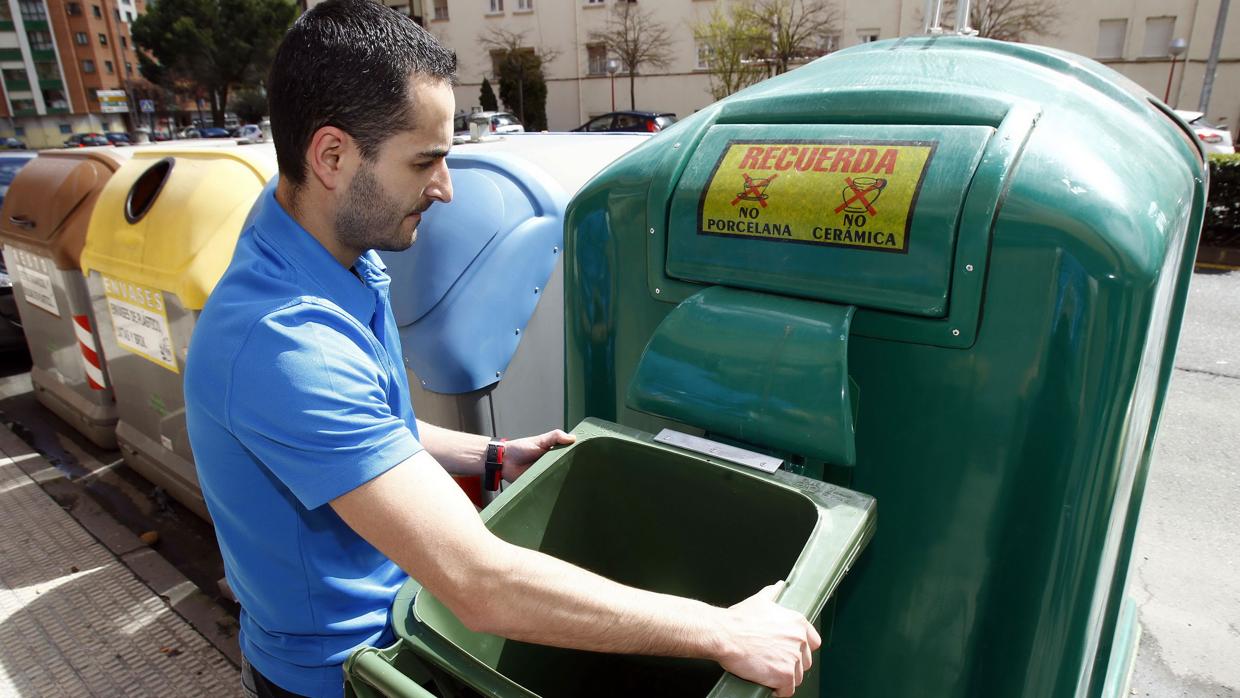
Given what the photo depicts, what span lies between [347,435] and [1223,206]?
1095 centimetres

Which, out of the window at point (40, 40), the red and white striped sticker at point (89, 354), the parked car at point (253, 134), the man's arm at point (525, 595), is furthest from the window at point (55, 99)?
the man's arm at point (525, 595)

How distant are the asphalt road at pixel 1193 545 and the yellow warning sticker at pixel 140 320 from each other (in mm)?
3661

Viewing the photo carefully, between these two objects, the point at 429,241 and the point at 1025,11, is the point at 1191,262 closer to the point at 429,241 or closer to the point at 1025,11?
the point at 429,241

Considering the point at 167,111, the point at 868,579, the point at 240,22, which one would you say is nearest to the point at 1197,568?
the point at 868,579

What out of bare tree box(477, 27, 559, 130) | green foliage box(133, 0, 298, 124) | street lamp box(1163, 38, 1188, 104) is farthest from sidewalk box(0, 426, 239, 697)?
green foliage box(133, 0, 298, 124)

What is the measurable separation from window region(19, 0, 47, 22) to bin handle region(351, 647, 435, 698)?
70474 mm

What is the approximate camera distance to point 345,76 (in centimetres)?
119

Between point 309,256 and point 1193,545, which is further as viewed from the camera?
point 1193,545

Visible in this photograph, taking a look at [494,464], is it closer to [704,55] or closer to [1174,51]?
[1174,51]

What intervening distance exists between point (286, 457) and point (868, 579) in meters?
1.08

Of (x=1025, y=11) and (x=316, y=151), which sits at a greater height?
(x=1025, y=11)

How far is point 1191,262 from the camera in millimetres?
1831

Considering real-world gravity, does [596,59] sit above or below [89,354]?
above

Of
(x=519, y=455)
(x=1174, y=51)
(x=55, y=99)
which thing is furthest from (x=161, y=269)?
(x=55, y=99)
